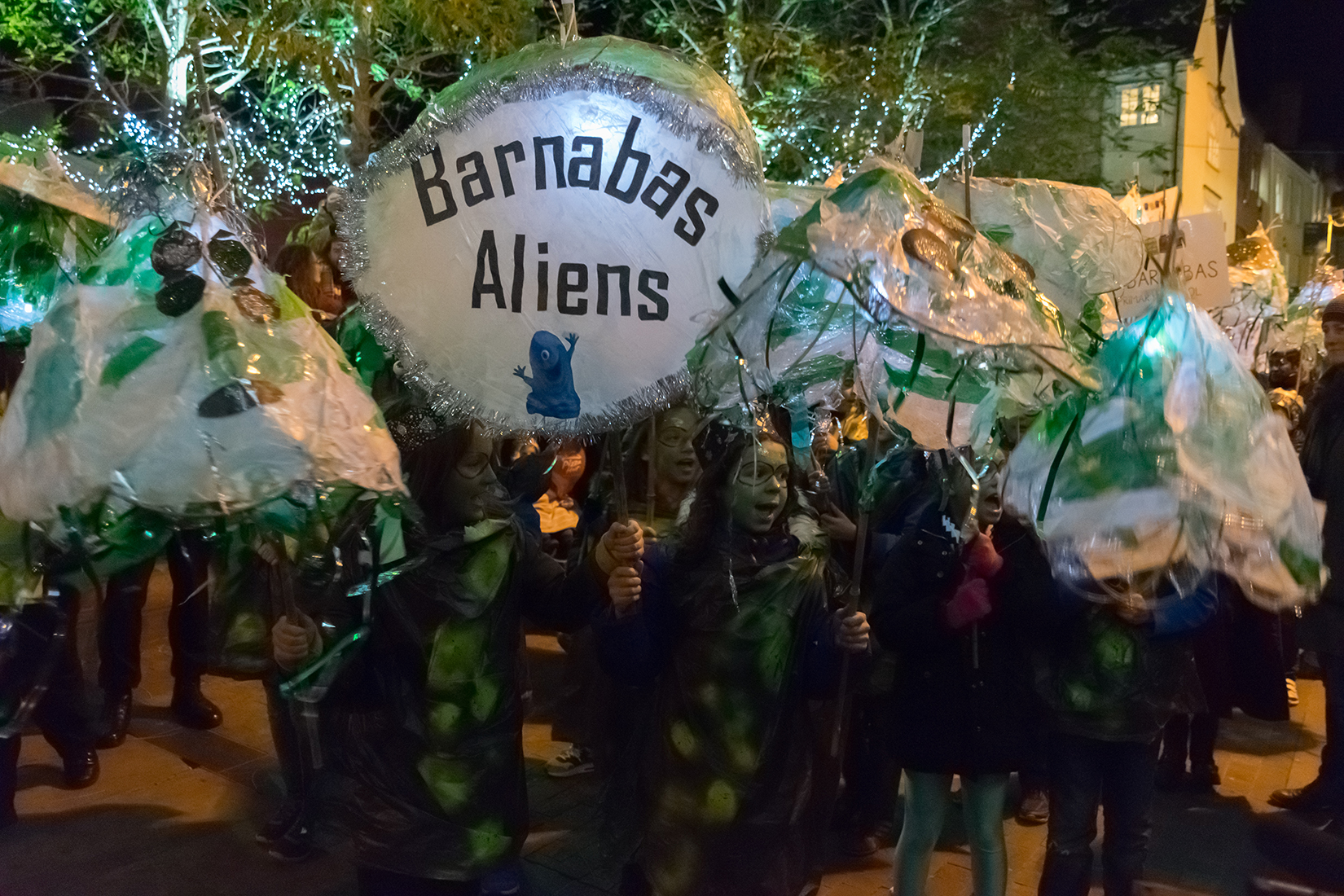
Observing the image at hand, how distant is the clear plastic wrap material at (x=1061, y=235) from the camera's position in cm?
285

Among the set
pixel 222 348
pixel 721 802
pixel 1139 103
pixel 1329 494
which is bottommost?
pixel 721 802

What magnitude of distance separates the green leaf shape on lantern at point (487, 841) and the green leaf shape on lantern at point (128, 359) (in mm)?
1273

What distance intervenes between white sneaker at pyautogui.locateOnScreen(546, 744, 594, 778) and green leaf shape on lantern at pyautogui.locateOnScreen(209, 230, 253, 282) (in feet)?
7.12

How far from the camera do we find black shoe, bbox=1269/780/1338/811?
366 centimetres

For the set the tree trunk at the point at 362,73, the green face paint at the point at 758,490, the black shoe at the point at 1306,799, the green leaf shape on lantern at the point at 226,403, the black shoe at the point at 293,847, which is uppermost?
the tree trunk at the point at 362,73

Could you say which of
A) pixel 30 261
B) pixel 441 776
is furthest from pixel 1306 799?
pixel 30 261

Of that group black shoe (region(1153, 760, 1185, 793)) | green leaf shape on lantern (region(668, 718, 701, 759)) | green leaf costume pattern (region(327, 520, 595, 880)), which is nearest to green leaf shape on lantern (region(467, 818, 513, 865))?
green leaf costume pattern (region(327, 520, 595, 880))

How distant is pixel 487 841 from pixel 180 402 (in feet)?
4.11

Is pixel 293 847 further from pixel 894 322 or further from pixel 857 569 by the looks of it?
pixel 894 322

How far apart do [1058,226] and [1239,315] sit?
2.90 meters

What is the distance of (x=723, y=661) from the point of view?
229 centimetres

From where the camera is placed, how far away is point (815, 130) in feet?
39.1

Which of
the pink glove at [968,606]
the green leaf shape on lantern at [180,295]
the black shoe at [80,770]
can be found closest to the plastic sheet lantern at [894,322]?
the pink glove at [968,606]

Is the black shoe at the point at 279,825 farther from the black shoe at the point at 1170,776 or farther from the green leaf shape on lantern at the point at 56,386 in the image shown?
the black shoe at the point at 1170,776
